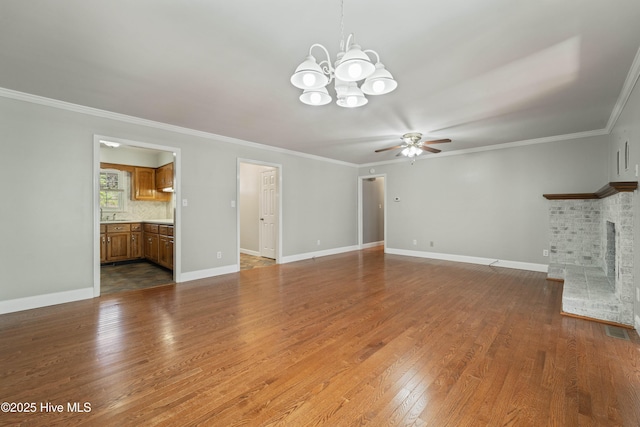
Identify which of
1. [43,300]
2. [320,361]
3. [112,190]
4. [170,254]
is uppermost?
[112,190]

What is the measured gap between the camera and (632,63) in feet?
8.50

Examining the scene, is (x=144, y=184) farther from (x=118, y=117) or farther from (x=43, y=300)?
(x=43, y=300)

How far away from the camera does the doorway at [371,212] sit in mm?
8195

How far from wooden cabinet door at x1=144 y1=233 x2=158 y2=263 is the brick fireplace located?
6.78 metres

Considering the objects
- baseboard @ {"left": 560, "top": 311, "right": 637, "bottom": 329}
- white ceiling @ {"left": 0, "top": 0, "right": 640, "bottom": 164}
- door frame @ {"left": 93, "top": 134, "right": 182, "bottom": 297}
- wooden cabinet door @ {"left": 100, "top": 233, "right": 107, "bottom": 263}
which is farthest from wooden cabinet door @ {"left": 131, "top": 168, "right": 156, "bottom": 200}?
baseboard @ {"left": 560, "top": 311, "right": 637, "bottom": 329}

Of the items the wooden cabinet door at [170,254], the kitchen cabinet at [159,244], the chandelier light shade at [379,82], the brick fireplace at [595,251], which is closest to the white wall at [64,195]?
the wooden cabinet door at [170,254]

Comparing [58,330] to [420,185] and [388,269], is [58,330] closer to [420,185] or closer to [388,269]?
[388,269]

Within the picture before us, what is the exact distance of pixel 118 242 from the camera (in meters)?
6.00

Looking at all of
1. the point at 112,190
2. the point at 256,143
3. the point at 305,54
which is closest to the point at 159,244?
the point at 112,190

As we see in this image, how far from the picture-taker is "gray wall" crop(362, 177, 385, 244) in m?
8.38

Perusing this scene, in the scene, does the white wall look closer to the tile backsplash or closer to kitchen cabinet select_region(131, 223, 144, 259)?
kitchen cabinet select_region(131, 223, 144, 259)

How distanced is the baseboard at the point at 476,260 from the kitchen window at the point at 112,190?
673cm

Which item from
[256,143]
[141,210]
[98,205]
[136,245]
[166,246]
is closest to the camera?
[98,205]

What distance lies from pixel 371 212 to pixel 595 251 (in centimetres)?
505
